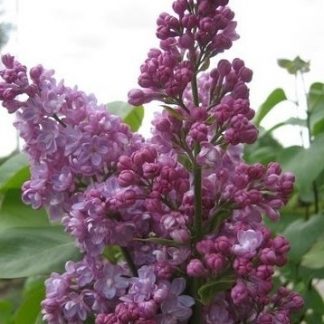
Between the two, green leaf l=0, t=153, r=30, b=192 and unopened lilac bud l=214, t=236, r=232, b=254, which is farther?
green leaf l=0, t=153, r=30, b=192

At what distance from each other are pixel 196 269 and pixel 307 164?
34cm

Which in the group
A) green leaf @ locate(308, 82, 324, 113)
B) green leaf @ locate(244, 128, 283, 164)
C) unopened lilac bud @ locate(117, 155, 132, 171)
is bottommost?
green leaf @ locate(244, 128, 283, 164)

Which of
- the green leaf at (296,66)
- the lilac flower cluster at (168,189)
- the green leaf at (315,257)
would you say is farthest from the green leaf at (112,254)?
the green leaf at (296,66)

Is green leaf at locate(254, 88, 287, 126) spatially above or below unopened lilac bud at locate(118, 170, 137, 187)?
above

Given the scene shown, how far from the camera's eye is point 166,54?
1.54ft

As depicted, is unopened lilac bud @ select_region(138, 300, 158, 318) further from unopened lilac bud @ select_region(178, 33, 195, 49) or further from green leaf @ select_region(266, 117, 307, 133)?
green leaf @ select_region(266, 117, 307, 133)

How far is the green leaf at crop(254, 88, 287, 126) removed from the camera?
880mm

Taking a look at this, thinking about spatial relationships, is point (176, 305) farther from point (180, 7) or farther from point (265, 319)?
point (180, 7)

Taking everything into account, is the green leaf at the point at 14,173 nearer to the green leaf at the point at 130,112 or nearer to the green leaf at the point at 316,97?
the green leaf at the point at 130,112

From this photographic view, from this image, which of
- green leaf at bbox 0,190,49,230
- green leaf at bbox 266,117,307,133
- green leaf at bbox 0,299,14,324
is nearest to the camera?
green leaf at bbox 0,190,49,230

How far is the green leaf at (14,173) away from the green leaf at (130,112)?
99 mm

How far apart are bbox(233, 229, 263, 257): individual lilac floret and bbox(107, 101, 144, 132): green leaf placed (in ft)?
0.95

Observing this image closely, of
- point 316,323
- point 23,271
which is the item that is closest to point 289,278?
point 316,323

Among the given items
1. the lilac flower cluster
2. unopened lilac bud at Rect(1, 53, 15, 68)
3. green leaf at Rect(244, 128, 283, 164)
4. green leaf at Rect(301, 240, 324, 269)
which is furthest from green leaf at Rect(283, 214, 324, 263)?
unopened lilac bud at Rect(1, 53, 15, 68)
